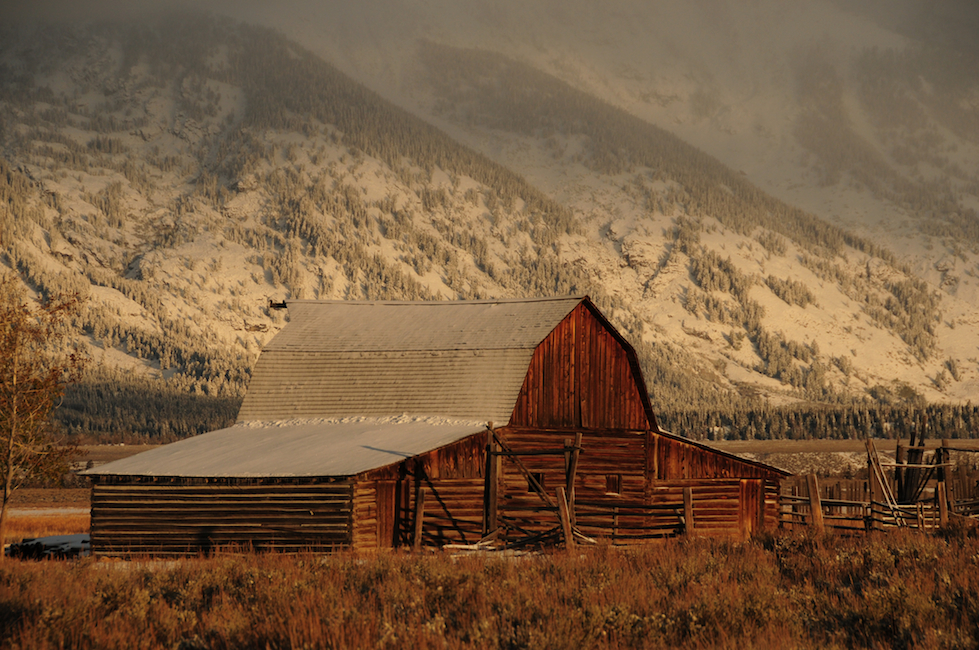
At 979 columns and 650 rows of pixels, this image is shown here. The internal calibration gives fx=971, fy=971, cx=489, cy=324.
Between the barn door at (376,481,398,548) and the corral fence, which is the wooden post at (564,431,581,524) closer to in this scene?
the barn door at (376,481,398,548)

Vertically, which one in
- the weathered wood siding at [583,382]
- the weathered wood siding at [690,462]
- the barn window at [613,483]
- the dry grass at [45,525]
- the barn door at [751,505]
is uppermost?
the weathered wood siding at [583,382]

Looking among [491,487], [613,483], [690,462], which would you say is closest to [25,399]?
[491,487]

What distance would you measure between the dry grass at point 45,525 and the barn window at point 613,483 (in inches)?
716

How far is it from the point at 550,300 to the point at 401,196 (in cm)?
16987

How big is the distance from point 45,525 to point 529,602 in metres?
32.8

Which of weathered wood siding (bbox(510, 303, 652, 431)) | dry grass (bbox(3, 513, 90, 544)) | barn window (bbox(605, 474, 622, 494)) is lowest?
dry grass (bbox(3, 513, 90, 544))

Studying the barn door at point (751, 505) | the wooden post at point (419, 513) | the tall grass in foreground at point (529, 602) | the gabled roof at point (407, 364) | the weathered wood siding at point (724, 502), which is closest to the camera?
the tall grass in foreground at point (529, 602)

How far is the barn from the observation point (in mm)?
23703

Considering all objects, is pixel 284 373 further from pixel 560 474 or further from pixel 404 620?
pixel 404 620

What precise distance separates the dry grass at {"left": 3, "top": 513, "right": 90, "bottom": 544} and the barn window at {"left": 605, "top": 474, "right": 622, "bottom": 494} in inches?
716

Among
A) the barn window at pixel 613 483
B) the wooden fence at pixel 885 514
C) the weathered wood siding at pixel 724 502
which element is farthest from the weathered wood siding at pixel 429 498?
the wooden fence at pixel 885 514

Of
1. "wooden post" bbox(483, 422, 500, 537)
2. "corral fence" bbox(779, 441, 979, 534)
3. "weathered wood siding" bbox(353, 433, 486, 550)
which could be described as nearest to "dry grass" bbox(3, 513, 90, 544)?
"weathered wood siding" bbox(353, 433, 486, 550)

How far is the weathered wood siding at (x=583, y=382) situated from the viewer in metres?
28.4

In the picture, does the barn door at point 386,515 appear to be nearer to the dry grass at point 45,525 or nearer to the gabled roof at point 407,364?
the gabled roof at point 407,364
